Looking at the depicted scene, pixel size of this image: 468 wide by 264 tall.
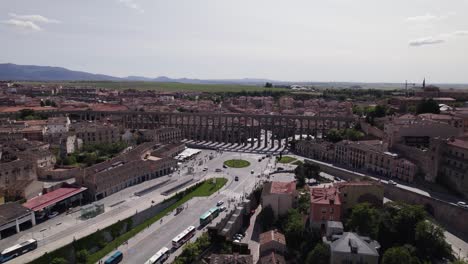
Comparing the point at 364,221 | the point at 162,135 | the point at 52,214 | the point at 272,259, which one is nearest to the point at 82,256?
the point at 52,214

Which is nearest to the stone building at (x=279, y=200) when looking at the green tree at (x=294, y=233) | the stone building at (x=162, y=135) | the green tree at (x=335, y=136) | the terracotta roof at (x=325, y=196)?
the terracotta roof at (x=325, y=196)

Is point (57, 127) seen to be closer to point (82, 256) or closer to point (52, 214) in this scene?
point (52, 214)

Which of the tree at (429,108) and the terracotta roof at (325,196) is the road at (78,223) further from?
the tree at (429,108)

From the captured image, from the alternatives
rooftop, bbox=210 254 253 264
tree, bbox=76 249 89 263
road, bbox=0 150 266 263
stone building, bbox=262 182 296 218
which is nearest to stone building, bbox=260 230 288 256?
rooftop, bbox=210 254 253 264

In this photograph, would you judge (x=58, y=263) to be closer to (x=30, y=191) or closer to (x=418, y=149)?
(x=30, y=191)

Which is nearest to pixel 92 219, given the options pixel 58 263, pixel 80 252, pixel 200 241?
pixel 80 252

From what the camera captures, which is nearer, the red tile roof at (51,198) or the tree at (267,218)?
the tree at (267,218)

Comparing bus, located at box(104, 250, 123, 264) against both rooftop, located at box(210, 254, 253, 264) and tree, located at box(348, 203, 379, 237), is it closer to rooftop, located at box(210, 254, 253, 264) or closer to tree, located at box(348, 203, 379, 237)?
rooftop, located at box(210, 254, 253, 264)

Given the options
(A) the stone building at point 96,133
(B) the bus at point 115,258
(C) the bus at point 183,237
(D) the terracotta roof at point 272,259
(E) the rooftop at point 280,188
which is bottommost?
(B) the bus at point 115,258
